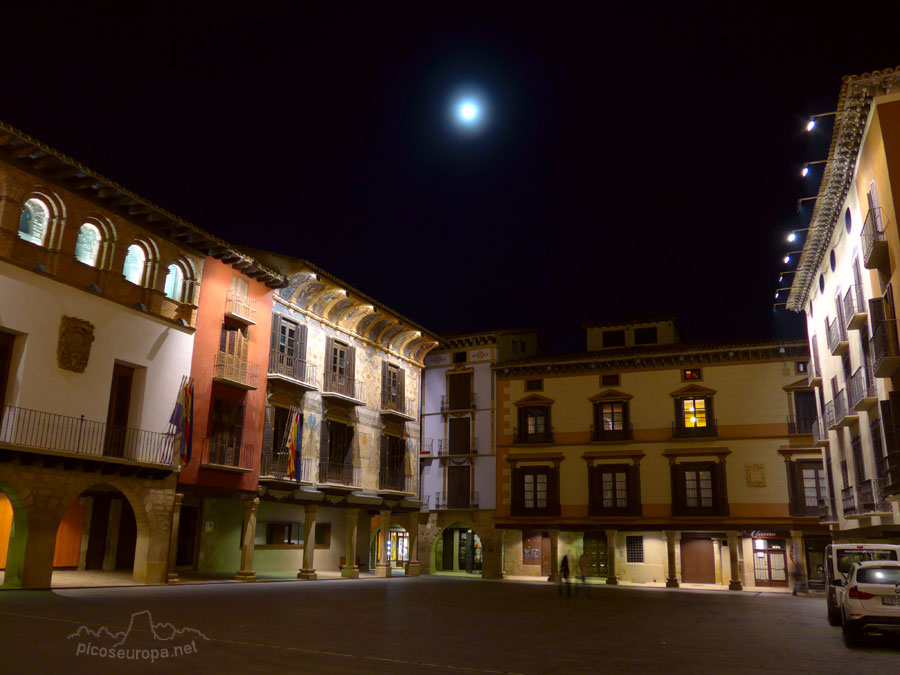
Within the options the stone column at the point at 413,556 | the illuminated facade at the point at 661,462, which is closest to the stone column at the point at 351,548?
the stone column at the point at 413,556

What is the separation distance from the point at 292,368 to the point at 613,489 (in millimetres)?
19206

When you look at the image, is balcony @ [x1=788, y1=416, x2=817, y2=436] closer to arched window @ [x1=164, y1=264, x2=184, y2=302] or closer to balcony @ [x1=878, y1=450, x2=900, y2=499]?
balcony @ [x1=878, y1=450, x2=900, y2=499]

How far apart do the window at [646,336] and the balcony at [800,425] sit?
9072 millimetres

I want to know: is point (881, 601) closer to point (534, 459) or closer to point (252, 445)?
point (252, 445)

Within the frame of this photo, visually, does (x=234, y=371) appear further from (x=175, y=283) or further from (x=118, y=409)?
(x=118, y=409)

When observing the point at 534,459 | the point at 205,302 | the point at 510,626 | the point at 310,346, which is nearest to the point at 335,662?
the point at 510,626

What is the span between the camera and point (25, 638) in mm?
9969

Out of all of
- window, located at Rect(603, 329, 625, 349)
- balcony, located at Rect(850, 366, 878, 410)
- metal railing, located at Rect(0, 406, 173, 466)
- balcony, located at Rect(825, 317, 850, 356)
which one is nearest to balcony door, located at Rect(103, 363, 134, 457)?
metal railing, located at Rect(0, 406, 173, 466)

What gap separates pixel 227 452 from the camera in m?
24.6

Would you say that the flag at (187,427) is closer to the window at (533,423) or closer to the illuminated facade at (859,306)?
the illuminated facade at (859,306)

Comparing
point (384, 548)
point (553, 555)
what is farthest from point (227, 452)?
point (553, 555)

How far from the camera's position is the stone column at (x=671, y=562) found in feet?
115

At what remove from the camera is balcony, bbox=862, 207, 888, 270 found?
1742 cm

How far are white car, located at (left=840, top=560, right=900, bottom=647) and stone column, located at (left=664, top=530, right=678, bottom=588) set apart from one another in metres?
23.1
